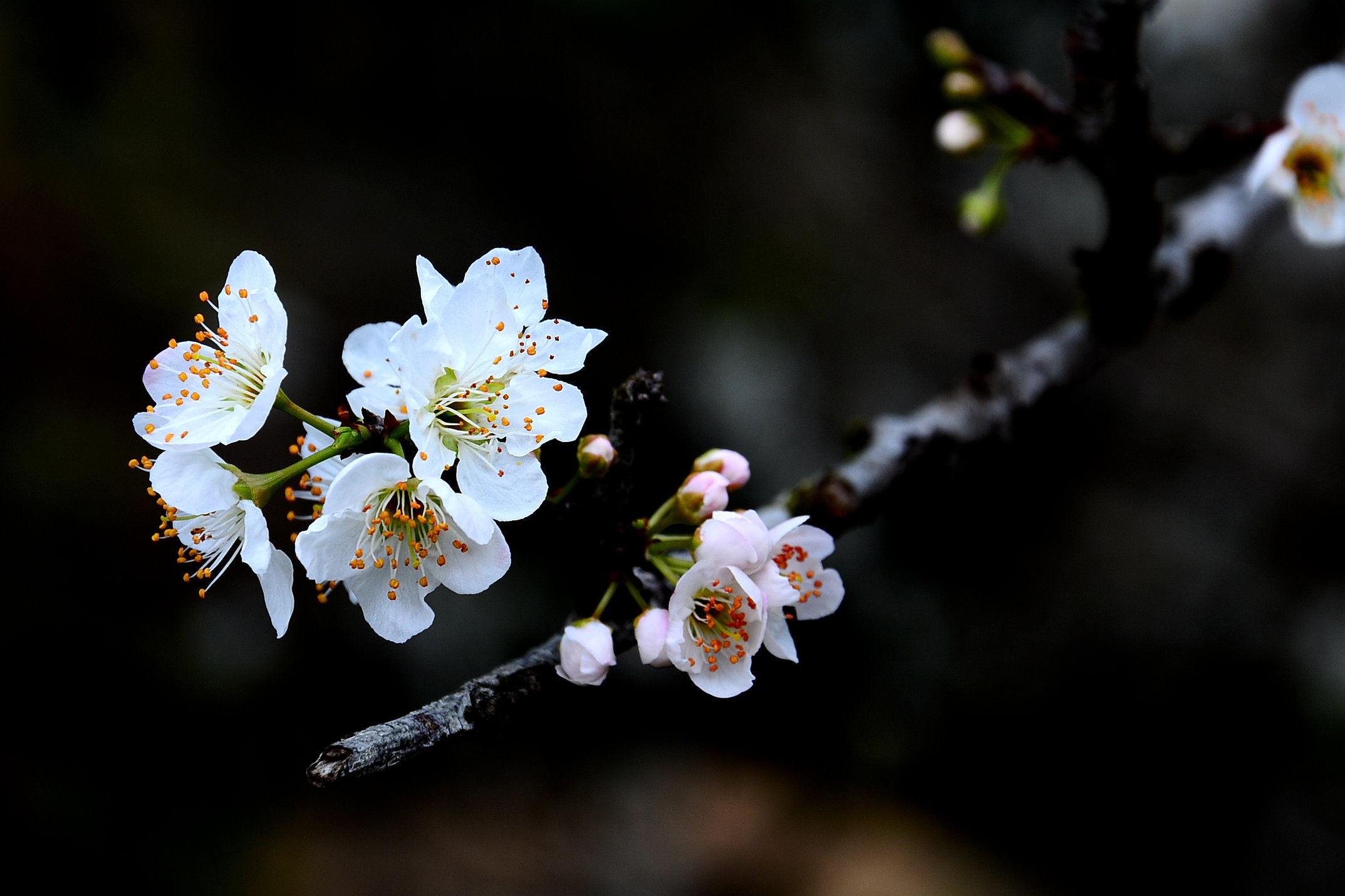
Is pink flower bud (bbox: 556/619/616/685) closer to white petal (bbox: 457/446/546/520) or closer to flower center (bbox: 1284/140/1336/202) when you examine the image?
white petal (bbox: 457/446/546/520)

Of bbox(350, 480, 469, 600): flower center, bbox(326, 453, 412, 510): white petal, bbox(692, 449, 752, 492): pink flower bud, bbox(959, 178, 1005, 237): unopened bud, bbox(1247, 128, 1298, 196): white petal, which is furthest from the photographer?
bbox(959, 178, 1005, 237): unopened bud

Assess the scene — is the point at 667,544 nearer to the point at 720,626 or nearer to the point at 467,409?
the point at 720,626

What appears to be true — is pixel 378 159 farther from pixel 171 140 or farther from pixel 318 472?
pixel 318 472

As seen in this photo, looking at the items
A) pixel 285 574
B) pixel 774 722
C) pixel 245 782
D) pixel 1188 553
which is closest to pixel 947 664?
pixel 774 722

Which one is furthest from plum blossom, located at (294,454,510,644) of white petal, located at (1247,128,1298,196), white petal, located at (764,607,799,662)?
white petal, located at (1247,128,1298,196)

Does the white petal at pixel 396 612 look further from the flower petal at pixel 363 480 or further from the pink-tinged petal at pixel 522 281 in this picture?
the pink-tinged petal at pixel 522 281

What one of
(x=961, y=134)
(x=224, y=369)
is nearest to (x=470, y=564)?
(x=224, y=369)

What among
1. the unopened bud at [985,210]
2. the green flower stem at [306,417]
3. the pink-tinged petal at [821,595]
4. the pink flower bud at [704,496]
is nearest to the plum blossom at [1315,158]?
the unopened bud at [985,210]
